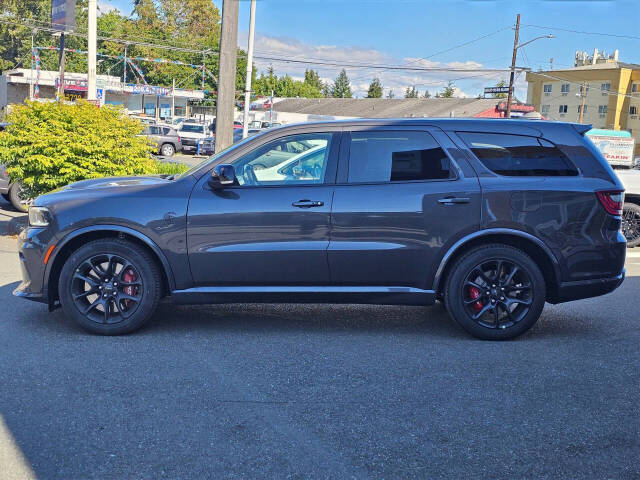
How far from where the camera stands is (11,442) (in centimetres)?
376

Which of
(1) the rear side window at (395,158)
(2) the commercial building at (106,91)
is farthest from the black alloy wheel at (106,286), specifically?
(2) the commercial building at (106,91)

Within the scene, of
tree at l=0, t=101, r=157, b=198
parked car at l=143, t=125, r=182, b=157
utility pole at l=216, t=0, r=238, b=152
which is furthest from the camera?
parked car at l=143, t=125, r=182, b=157

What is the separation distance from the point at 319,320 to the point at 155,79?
95278mm

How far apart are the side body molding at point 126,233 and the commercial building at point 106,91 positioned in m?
59.8

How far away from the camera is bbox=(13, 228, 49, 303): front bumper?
5.79 metres

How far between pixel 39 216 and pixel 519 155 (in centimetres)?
395

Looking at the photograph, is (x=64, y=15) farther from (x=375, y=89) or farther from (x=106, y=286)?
(x=375, y=89)

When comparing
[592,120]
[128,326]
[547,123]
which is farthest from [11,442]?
[592,120]

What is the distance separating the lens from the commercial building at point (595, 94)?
82.4 m

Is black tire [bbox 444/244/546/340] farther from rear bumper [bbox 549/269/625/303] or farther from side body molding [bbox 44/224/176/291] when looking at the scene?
side body molding [bbox 44/224/176/291]

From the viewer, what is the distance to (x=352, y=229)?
18.7 feet

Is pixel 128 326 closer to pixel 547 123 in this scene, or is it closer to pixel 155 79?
pixel 547 123

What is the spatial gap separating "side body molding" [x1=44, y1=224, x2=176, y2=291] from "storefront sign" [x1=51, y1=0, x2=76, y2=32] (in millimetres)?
17863

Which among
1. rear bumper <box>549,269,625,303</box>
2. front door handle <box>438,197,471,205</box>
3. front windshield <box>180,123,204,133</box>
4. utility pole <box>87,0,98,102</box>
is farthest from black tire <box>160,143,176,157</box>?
rear bumper <box>549,269,625,303</box>
